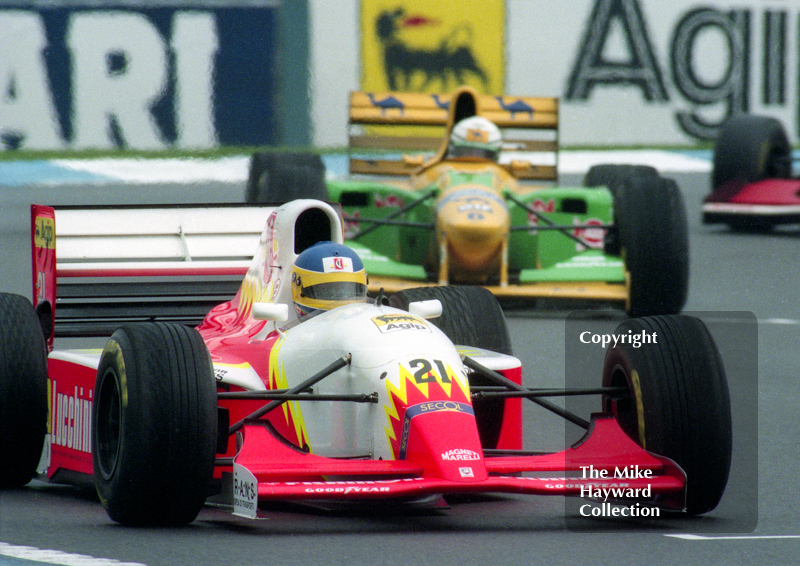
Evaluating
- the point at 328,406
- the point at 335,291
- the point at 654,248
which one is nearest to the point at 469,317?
the point at 335,291

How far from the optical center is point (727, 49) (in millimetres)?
24516

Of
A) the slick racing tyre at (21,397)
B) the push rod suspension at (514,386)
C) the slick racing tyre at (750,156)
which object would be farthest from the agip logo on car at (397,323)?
the slick racing tyre at (750,156)

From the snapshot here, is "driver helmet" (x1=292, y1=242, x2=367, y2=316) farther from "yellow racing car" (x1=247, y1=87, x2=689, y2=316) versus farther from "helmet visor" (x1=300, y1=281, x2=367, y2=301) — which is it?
"yellow racing car" (x1=247, y1=87, x2=689, y2=316)

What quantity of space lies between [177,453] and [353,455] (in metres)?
0.72

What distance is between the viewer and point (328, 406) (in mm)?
5504

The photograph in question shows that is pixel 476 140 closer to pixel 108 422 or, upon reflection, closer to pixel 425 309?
pixel 425 309

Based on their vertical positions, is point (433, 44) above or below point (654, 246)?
above

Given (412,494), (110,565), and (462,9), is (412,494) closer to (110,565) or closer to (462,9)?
(110,565)

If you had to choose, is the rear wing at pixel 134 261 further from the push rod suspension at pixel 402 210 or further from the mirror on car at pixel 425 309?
the push rod suspension at pixel 402 210

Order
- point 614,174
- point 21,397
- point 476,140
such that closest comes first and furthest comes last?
1. point 21,397
2. point 476,140
3. point 614,174

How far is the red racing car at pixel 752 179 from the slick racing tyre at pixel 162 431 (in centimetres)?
1221

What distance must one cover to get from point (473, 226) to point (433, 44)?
12.7m

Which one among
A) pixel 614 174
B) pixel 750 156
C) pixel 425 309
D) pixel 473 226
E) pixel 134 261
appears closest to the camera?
pixel 425 309

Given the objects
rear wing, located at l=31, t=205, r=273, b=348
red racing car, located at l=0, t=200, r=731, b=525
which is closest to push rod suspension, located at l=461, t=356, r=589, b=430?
red racing car, located at l=0, t=200, r=731, b=525
